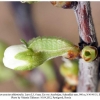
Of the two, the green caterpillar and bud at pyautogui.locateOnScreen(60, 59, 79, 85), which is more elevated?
the green caterpillar

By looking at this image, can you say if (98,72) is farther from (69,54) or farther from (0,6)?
(0,6)

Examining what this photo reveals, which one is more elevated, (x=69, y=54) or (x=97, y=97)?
(x=69, y=54)

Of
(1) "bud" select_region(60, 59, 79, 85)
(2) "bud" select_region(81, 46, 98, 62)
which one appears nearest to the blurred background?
(1) "bud" select_region(60, 59, 79, 85)

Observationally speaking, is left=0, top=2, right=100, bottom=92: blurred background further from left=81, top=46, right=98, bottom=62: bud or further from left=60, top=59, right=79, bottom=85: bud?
left=81, top=46, right=98, bottom=62: bud

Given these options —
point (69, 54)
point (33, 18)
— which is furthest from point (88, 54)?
point (33, 18)

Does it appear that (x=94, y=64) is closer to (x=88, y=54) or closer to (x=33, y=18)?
(x=88, y=54)

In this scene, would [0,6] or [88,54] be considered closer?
[88,54]

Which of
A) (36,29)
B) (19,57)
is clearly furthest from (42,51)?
(36,29)
